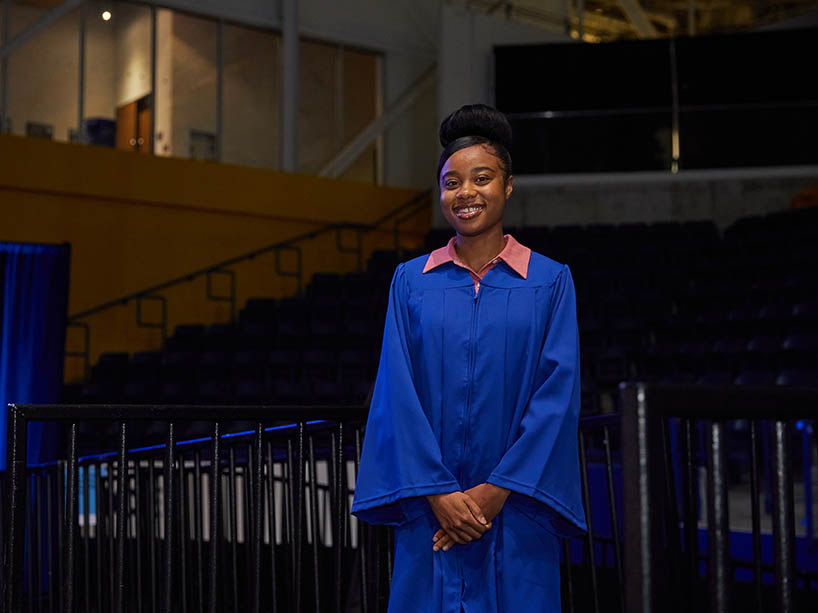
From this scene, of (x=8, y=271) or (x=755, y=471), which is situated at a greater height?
(x=8, y=271)

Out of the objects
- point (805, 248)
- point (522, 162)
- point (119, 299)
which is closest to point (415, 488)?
point (805, 248)

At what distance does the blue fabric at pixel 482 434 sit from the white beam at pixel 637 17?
12000 mm

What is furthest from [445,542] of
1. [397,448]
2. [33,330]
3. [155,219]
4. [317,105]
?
[317,105]

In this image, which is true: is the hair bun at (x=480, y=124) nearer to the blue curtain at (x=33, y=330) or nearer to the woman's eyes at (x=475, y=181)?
the woman's eyes at (x=475, y=181)

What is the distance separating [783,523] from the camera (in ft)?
3.92

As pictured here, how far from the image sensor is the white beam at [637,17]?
13.2 metres

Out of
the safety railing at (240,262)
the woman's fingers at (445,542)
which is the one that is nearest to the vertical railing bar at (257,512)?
the woman's fingers at (445,542)

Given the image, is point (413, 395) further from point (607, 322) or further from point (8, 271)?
point (8, 271)

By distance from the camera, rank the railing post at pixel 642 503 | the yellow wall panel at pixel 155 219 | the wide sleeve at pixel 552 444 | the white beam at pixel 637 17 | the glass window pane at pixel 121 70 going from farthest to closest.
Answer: the white beam at pixel 637 17
the glass window pane at pixel 121 70
the yellow wall panel at pixel 155 219
the wide sleeve at pixel 552 444
the railing post at pixel 642 503

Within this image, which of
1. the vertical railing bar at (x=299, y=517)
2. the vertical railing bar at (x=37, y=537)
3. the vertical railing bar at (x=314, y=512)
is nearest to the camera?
the vertical railing bar at (x=299, y=517)

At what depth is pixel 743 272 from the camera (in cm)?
826

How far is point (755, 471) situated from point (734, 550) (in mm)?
3032

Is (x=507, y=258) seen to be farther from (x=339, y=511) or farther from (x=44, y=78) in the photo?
(x=44, y=78)

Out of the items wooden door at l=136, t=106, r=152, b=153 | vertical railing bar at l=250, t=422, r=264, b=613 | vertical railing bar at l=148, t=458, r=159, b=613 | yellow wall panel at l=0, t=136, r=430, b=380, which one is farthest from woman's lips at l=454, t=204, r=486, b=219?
wooden door at l=136, t=106, r=152, b=153
